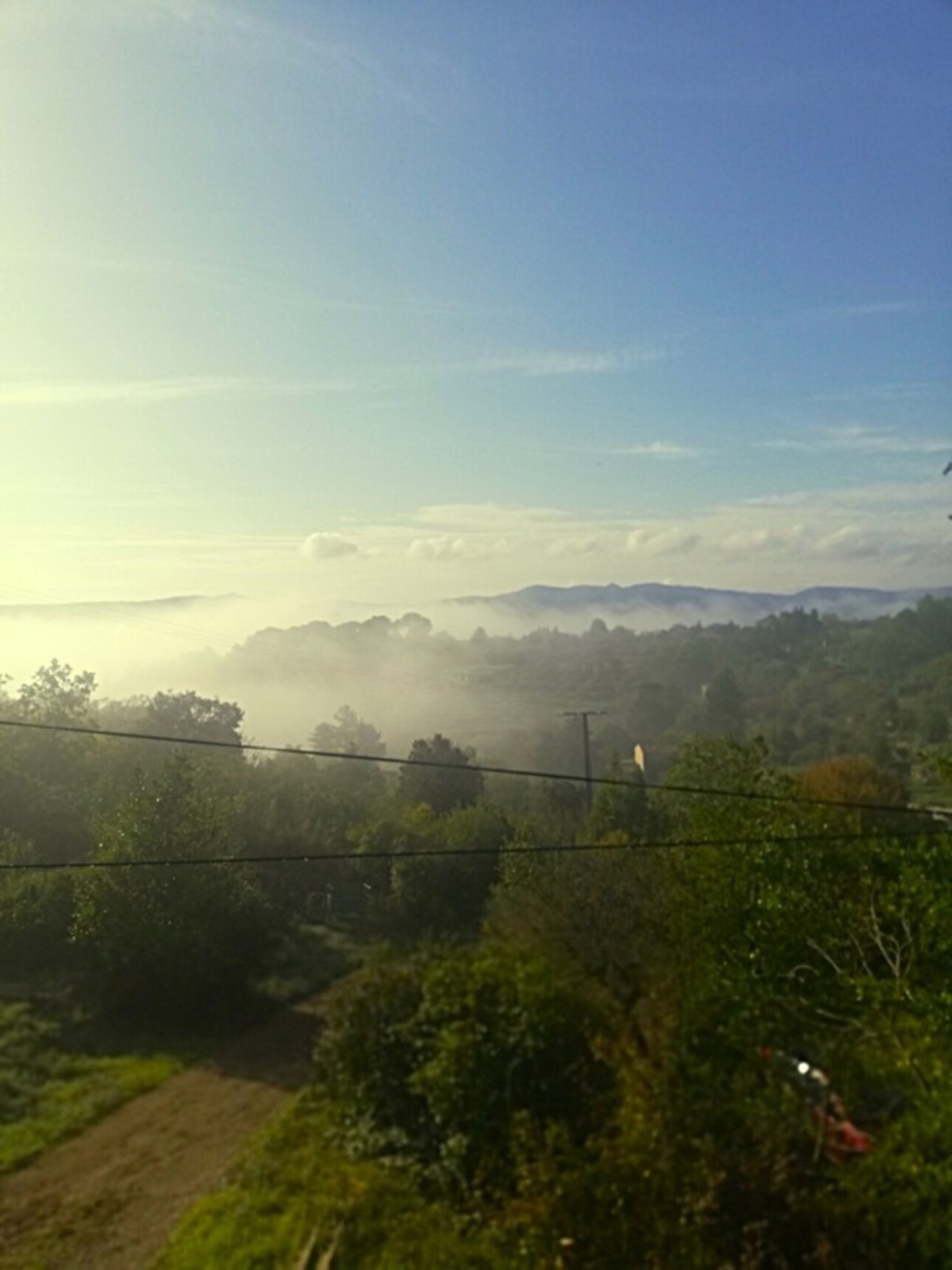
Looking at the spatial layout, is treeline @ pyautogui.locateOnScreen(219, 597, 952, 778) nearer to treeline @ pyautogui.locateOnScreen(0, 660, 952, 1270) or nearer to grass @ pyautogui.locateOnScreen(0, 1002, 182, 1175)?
treeline @ pyautogui.locateOnScreen(0, 660, 952, 1270)

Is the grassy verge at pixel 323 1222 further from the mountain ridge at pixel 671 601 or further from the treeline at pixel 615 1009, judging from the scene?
the mountain ridge at pixel 671 601

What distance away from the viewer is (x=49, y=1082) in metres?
17.6

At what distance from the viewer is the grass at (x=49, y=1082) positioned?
15.1 metres

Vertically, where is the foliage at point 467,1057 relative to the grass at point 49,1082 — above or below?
above

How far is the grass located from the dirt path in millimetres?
316

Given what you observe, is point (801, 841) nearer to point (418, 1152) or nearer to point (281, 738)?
point (418, 1152)

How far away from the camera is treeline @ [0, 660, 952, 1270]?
8.41 meters

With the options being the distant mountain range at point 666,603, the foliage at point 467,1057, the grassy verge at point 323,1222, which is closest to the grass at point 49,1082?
the grassy verge at point 323,1222

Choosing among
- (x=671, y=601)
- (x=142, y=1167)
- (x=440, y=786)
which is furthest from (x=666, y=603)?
(x=142, y=1167)

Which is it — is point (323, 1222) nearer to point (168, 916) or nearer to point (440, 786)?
point (168, 916)

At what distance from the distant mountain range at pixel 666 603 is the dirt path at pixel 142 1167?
Result: 372ft

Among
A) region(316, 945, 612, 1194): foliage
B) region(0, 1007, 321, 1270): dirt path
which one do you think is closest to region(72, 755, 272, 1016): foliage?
region(0, 1007, 321, 1270): dirt path

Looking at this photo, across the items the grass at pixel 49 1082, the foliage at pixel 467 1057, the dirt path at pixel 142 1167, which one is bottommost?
the grass at pixel 49 1082

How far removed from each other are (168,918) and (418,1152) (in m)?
12.7
